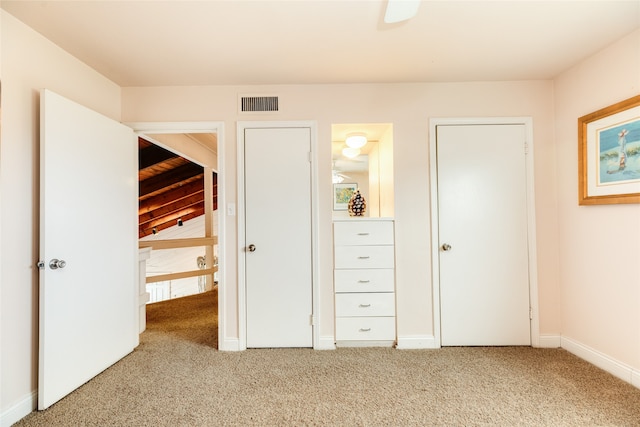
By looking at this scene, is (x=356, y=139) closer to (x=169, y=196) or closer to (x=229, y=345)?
(x=229, y=345)

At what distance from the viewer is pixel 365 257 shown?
2.59 metres

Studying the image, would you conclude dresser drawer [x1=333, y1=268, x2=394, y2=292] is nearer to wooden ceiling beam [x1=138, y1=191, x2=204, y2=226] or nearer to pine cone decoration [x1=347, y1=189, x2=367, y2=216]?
pine cone decoration [x1=347, y1=189, x2=367, y2=216]

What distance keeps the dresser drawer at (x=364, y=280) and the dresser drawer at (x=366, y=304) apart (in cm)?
5

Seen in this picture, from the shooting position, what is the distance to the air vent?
103 inches

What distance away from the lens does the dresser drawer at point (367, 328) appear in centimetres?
257

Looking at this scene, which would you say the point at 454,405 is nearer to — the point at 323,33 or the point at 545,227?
the point at 545,227

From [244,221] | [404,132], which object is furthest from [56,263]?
[404,132]

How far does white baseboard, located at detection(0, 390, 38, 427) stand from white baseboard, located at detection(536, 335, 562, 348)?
12.2 feet

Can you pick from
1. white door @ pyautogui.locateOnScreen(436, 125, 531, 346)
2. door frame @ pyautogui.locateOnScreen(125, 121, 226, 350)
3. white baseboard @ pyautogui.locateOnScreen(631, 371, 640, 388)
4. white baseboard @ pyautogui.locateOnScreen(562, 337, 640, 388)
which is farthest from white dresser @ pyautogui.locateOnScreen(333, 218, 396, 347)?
white baseboard @ pyautogui.locateOnScreen(631, 371, 640, 388)

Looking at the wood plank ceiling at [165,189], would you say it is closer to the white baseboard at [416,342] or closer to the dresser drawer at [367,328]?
the dresser drawer at [367,328]

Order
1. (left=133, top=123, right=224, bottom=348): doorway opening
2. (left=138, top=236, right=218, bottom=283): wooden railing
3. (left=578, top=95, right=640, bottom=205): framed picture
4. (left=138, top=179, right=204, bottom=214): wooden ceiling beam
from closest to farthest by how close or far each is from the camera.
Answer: (left=578, top=95, right=640, bottom=205): framed picture < (left=133, top=123, right=224, bottom=348): doorway opening < (left=138, top=236, right=218, bottom=283): wooden railing < (left=138, top=179, right=204, bottom=214): wooden ceiling beam

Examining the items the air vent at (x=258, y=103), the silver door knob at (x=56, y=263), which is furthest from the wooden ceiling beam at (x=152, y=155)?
the silver door knob at (x=56, y=263)

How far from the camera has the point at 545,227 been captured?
2.56 metres

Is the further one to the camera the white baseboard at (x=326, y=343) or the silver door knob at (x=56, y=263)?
the white baseboard at (x=326, y=343)
